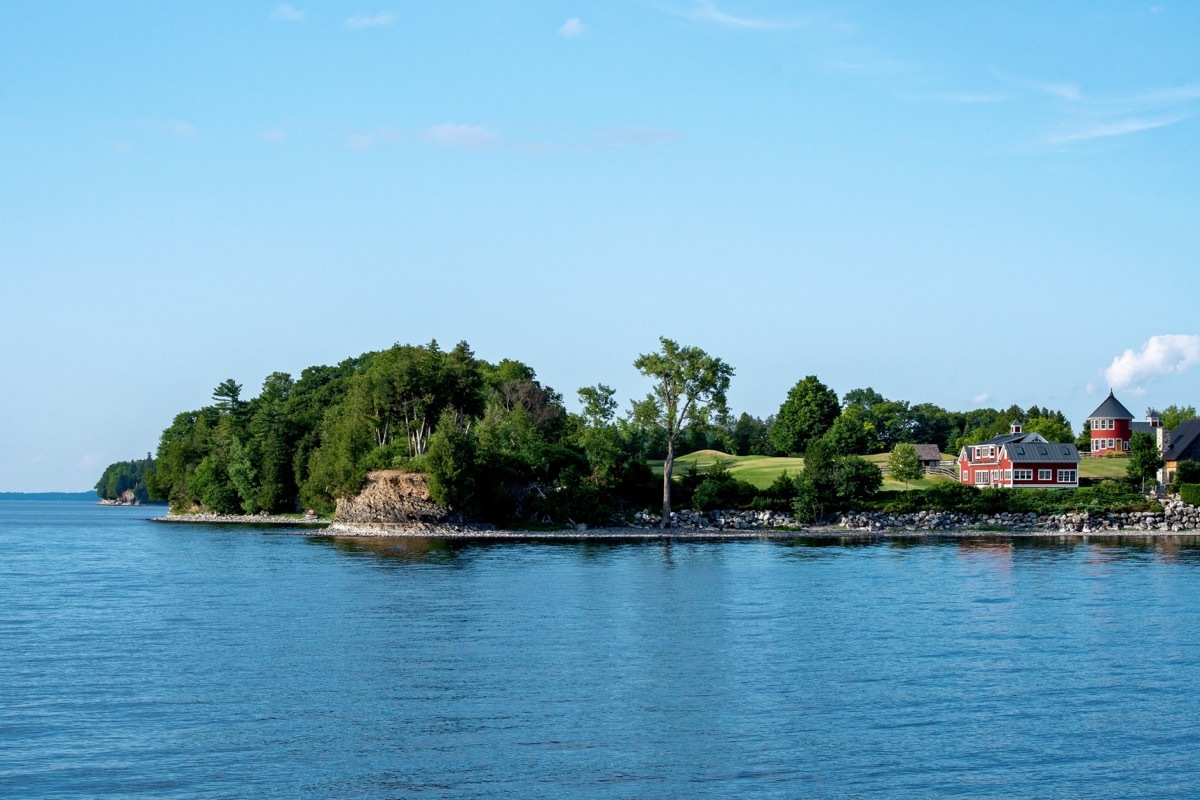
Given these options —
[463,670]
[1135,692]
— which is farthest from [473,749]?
[1135,692]

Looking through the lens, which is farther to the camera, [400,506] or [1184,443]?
[1184,443]

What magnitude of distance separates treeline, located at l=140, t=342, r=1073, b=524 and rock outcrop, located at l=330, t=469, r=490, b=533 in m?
1.20

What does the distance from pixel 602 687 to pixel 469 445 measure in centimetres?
5961

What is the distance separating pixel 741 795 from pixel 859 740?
14.1ft

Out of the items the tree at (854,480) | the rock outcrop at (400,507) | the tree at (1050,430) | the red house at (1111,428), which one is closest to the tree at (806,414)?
the tree at (1050,430)

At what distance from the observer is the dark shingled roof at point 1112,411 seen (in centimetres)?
12288

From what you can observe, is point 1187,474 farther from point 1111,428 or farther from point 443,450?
point 443,450

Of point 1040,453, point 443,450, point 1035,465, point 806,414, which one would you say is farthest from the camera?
point 806,414

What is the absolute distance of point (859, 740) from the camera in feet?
71.2

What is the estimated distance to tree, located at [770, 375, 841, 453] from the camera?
13850 centimetres

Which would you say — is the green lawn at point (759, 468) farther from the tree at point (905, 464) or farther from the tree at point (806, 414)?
the tree at point (806, 414)

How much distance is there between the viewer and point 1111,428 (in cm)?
12281

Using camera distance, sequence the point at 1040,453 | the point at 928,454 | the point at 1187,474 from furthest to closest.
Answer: the point at 928,454 → the point at 1040,453 → the point at 1187,474

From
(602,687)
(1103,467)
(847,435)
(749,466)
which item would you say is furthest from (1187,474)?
(602,687)
